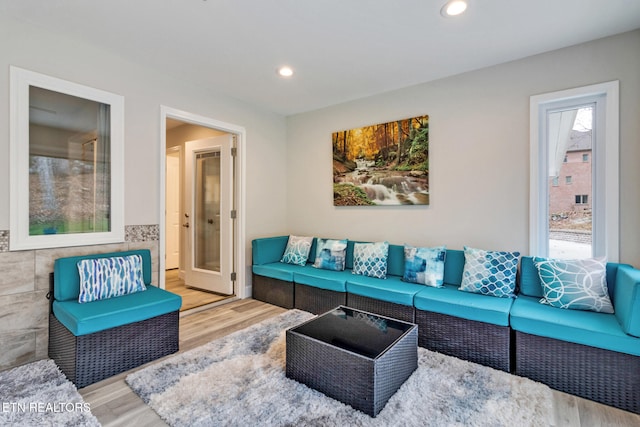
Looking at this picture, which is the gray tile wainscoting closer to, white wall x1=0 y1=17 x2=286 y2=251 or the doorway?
white wall x1=0 y1=17 x2=286 y2=251

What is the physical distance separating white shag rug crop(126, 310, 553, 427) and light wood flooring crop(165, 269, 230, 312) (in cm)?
137

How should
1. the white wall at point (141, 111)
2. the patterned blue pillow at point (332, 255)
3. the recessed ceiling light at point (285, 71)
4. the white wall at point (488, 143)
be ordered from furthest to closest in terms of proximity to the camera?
the patterned blue pillow at point (332, 255), the recessed ceiling light at point (285, 71), the white wall at point (488, 143), the white wall at point (141, 111)

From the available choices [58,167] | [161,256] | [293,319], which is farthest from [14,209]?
[293,319]

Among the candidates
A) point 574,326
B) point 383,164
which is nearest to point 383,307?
point 574,326

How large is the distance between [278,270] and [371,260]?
113cm

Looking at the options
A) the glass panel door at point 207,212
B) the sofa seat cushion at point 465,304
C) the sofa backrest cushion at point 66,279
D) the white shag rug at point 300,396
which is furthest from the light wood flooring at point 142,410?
the glass panel door at point 207,212

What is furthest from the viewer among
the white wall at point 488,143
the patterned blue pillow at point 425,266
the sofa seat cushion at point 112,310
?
the patterned blue pillow at point 425,266

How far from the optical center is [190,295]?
13.5 ft

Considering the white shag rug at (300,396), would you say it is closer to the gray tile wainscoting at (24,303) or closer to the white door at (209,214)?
the gray tile wainscoting at (24,303)

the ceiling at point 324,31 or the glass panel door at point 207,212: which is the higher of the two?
the ceiling at point 324,31

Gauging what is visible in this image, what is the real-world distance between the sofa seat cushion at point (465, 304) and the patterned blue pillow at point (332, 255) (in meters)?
1.06

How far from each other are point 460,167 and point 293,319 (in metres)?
2.33

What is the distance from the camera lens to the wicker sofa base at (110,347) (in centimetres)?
202

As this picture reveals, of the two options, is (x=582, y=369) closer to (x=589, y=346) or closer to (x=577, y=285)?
(x=589, y=346)
